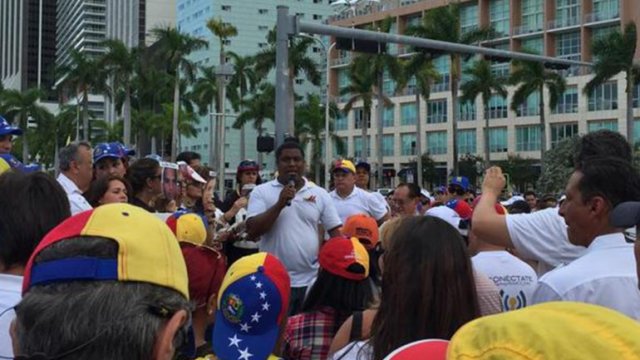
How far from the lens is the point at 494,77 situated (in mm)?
Answer: 64812

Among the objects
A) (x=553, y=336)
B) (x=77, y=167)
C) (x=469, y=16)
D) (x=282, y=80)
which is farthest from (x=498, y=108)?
(x=553, y=336)

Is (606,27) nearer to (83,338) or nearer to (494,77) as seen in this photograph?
(494,77)

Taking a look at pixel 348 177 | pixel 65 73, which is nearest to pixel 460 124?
pixel 65 73

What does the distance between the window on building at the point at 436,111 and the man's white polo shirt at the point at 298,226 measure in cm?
8235

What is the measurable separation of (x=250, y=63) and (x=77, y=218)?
72072 mm

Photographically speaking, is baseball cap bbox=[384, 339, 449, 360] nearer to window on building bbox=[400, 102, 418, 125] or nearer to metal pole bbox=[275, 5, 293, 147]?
metal pole bbox=[275, 5, 293, 147]

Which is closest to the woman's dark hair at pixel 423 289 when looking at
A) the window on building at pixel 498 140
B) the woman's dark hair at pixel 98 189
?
the woman's dark hair at pixel 98 189

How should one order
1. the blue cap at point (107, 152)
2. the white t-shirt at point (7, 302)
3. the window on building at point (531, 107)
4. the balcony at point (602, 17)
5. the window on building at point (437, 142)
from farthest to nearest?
the window on building at point (437, 142), the window on building at point (531, 107), the balcony at point (602, 17), the blue cap at point (107, 152), the white t-shirt at point (7, 302)

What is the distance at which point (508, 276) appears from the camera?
4363 millimetres

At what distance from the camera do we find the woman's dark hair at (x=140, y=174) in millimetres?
6003

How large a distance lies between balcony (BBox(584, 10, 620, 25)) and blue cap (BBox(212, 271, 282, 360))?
251 feet

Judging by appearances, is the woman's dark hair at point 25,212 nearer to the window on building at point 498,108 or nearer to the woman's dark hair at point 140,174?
the woman's dark hair at point 140,174

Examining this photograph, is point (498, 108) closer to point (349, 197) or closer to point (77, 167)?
point (349, 197)

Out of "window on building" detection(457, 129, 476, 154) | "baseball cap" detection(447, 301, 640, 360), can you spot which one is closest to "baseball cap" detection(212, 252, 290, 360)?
"baseball cap" detection(447, 301, 640, 360)
